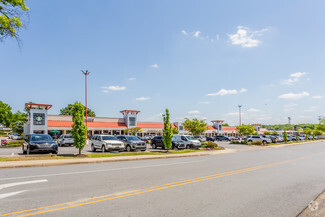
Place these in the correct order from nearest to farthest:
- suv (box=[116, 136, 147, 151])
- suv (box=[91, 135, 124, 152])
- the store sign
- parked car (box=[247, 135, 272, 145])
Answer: suv (box=[91, 135, 124, 152]) → suv (box=[116, 136, 147, 151]) → parked car (box=[247, 135, 272, 145]) → the store sign

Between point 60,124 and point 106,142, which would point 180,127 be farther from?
point 106,142

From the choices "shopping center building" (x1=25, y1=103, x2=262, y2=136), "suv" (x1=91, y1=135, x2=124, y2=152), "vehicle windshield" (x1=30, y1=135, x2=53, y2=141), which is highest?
"shopping center building" (x1=25, y1=103, x2=262, y2=136)

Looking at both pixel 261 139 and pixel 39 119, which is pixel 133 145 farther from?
pixel 39 119

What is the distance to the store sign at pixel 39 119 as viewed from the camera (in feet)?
155

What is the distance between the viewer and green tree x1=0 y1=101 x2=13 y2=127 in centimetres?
5247

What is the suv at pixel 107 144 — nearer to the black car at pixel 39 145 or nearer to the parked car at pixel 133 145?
the parked car at pixel 133 145

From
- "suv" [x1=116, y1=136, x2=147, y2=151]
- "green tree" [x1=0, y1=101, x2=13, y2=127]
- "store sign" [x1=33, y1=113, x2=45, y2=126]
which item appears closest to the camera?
"suv" [x1=116, y1=136, x2=147, y2=151]

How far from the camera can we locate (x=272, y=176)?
957 cm

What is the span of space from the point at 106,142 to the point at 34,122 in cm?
3453

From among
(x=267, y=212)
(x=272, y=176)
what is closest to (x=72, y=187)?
(x=267, y=212)

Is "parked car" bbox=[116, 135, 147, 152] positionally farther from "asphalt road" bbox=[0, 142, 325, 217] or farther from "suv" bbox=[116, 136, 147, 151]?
"asphalt road" bbox=[0, 142, 325, 217]

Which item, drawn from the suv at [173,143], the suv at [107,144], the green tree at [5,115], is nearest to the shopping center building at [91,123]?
the green tree at [5,115]

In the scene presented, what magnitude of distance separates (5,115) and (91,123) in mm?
19342

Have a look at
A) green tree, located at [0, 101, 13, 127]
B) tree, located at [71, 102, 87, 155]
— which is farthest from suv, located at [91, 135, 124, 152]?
green tree, located at [0, 101, 13, 127]
